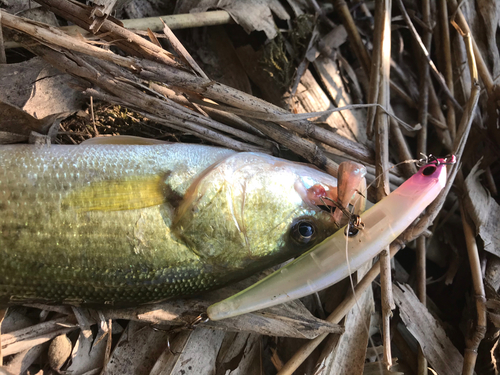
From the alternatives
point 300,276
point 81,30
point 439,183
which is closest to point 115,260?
point 300,276

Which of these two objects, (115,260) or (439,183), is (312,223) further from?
(115,260)

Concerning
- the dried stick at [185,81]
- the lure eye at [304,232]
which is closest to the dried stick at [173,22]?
the dried stick at [185,81]

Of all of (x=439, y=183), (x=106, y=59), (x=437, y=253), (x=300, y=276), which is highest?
(x=106, y=59)

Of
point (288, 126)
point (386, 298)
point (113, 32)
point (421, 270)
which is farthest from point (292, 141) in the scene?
point (421, 270)

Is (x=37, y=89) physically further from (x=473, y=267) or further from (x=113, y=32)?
(x=473, y=267)

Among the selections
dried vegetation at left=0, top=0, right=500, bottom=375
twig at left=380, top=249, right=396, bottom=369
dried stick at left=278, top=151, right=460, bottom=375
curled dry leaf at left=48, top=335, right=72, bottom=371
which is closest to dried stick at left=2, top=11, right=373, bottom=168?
dried vegetation at left=0, top=0, right=500, bottom=375

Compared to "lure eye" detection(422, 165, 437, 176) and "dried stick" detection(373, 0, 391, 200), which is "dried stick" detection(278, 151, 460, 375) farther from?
"lure eye" detection(422, 165, 437, 176)

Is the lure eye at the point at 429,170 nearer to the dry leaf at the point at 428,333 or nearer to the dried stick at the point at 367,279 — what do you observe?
the dried stick at the point at 367,279
